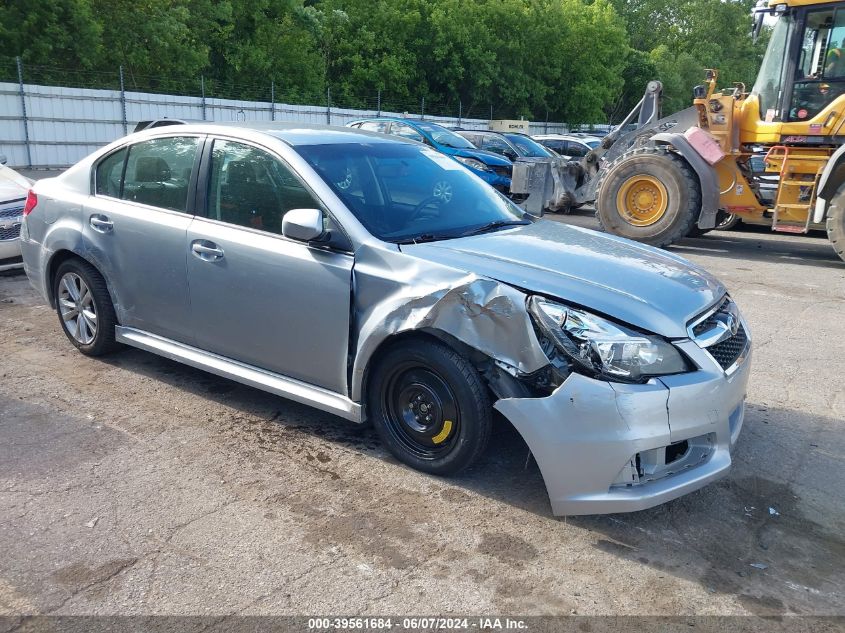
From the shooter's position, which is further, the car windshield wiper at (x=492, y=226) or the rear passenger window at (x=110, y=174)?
the rear passenger window at (x=110, y=174)

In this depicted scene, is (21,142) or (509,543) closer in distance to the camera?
(509,543)

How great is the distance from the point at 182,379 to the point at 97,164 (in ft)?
5.43

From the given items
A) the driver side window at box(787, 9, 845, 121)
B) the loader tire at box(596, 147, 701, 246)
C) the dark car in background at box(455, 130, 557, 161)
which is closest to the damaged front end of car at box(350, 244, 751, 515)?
the loader tire at box(596, 147, 701, 246)

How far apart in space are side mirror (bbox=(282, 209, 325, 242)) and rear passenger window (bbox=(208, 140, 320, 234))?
19 centimetres

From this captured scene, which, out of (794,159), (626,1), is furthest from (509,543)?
(626,1)

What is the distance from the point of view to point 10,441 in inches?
165

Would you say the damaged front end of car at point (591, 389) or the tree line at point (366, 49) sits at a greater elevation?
the tree line at point (366, 49)

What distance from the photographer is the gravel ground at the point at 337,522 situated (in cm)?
293

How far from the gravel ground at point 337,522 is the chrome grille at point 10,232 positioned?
346 centimetres

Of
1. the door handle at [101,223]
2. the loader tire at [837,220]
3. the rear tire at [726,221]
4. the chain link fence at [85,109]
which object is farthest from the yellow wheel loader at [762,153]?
the chain link fence at [85,109]

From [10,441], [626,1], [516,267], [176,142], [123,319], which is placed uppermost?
[626,1]

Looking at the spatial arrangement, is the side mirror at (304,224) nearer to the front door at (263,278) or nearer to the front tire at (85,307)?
the front door at (263,278)

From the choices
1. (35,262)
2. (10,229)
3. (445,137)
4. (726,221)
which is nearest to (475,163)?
(445,137)

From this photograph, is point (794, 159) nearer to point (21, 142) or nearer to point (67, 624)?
point (67, 624)
